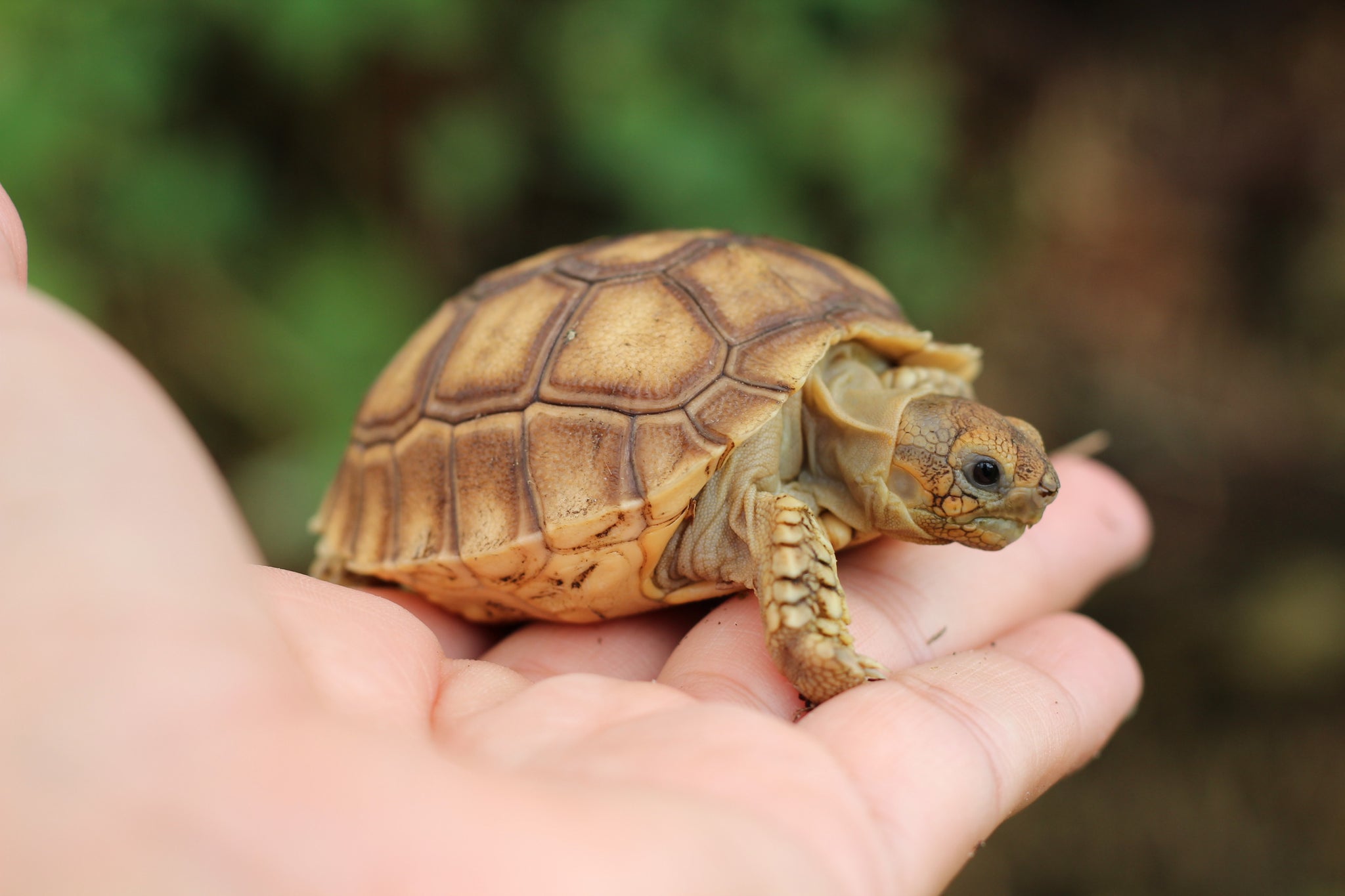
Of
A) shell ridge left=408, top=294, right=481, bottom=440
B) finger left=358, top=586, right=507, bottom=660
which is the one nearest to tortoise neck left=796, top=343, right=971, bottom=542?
shell ridge left=408, top=294, right=481, bottom=440

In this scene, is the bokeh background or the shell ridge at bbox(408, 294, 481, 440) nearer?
the shell ridge at bbox(408, 294, 481, 440)

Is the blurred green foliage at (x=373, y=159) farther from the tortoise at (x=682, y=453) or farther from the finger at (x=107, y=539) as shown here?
the finger at (x=107, y=539)

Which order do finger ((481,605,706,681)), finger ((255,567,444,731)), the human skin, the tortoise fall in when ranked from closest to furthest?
1. the human skin
2. finger ((255,567,444,731))
3. the tortoise
4. finger ((481,605,706,681))

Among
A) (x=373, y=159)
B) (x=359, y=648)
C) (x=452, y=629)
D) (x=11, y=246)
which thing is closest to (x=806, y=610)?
(x=359, y=648)

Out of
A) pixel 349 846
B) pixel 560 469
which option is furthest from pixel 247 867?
pixel 560 469

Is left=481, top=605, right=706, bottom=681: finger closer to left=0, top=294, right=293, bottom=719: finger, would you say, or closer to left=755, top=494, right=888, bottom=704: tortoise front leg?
left=755, top=494, right=888, bottom=704: tortoise front leg

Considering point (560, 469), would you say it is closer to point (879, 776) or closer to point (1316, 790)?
point (879, 776)

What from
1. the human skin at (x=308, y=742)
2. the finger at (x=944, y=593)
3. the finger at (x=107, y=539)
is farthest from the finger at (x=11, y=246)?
the finger at (x=944, y=593)

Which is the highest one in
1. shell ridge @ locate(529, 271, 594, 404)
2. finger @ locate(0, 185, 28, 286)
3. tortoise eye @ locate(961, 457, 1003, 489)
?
finger @ locate(0, 185, 28, 286)

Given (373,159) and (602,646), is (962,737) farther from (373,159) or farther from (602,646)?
(373,159)
